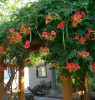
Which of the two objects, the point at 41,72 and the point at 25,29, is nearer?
the point at 25,29

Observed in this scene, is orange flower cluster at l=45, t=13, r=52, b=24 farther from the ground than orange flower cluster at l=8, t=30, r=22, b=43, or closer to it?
farther from the ground

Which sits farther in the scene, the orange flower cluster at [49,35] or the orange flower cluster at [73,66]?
A: the orange flower cluster at [49,35]

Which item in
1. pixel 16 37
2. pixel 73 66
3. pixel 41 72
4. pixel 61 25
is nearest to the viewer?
pixel 73 66

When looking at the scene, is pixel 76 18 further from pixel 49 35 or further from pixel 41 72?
pixel 41 72

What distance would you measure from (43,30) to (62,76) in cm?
66

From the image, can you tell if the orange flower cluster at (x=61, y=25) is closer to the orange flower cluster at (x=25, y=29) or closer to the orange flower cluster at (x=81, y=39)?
the orange flower cluster at (x=81, y=39)

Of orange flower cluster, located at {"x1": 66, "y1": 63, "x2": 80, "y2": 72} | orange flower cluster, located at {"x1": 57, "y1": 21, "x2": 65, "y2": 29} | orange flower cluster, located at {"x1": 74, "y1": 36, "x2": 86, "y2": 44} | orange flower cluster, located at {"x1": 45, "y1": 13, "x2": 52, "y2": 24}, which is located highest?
orange flower cluster, located at {"x1": 45, "y1": 13, "x2": 52, "y2": 24}

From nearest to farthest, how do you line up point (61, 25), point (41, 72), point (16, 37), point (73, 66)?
1. point (73, 66)
2. point (61, 25)
3. point (16, 37)
4. point (41, 72)

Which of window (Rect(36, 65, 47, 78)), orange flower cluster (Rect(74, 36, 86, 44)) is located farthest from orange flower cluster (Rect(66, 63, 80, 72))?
window (Rect(36, 65, 47, 78))

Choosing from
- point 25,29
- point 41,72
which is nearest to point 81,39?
point 25,29

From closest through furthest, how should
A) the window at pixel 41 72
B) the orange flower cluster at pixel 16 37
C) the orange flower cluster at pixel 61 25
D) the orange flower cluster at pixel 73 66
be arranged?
the orange flower cluster at pixel 73 66, the orange flower cluster at pixel 61 25, the orange flower cluster at pixel 16 37, the window at pixel 41 72

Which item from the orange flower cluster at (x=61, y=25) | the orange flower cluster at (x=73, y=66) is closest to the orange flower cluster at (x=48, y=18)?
the orange flower cluster at (x=61, y=25)

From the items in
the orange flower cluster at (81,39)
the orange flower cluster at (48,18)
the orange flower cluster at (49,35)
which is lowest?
the orange flower cluster at (81,39)

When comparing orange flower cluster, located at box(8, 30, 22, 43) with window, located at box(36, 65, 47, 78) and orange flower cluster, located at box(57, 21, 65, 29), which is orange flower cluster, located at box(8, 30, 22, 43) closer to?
orange flower cluster, located at box(57, 21, 65, 29)
